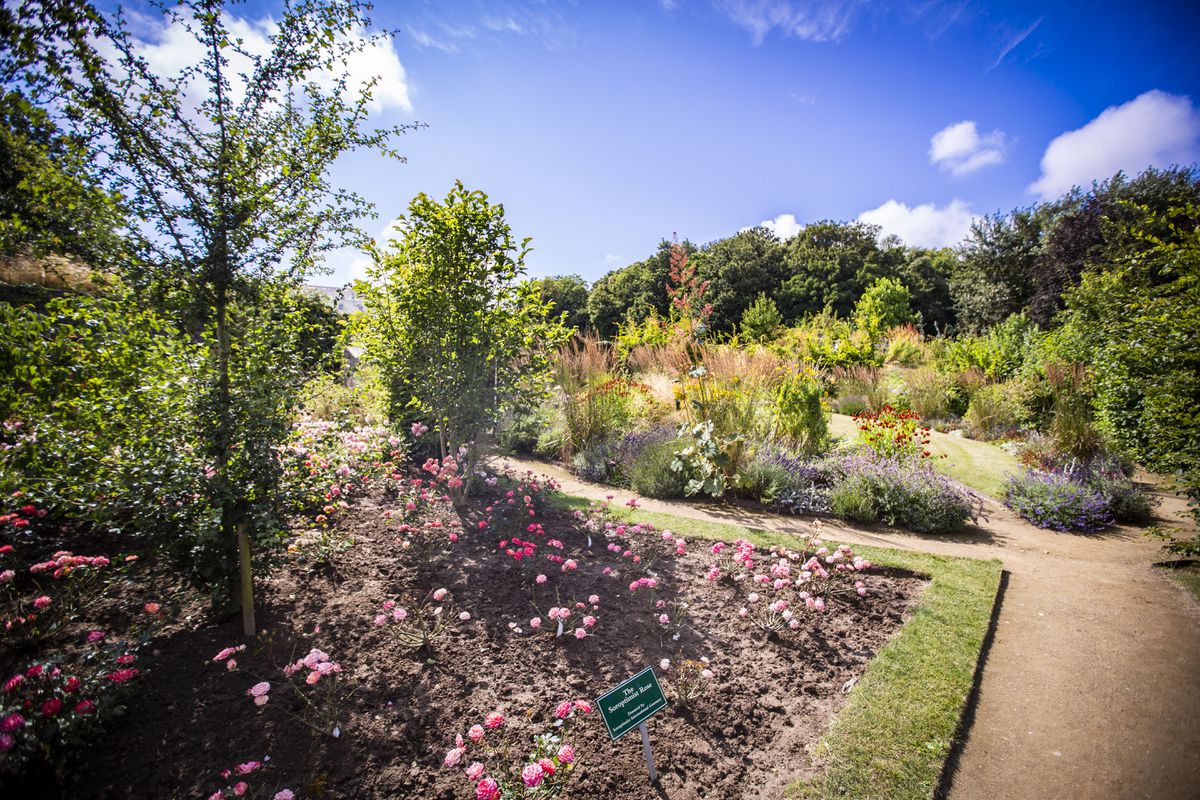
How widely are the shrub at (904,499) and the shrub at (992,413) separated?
5022 mm

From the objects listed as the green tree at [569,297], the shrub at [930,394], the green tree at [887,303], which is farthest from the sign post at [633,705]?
the green tree at [569,297]

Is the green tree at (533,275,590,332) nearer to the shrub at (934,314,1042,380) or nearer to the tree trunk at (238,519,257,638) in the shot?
the shrub at (934,314,1042,380)

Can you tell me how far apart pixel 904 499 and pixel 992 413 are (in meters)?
6.33

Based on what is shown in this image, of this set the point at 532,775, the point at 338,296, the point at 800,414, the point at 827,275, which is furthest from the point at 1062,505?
the point at 827,275

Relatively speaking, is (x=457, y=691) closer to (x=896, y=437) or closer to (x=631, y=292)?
(x=896, y=437)

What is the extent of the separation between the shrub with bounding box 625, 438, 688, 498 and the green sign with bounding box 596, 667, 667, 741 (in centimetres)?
432

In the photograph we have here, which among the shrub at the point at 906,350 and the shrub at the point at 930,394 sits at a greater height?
the shrub at the point at 906,350

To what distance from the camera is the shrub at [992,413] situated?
9.23m

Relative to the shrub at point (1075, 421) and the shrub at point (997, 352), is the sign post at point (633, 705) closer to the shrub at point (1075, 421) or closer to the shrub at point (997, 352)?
the shrub at point (1075, 421)

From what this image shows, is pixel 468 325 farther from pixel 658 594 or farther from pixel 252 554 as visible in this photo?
pixel 658 594

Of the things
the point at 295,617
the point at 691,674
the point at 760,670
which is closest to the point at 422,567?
the point at 295,617

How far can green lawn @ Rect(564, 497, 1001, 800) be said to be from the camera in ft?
6.61

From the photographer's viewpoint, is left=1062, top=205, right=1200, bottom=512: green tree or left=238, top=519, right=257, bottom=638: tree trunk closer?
left=238, top=519, right=257, bottom=638: tree trunk

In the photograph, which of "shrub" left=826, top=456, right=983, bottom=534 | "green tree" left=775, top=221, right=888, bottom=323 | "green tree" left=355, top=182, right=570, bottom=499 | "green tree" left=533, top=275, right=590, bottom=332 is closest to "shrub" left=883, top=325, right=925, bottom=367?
"green tree" left=775, top=221, right=888, bottom=323
